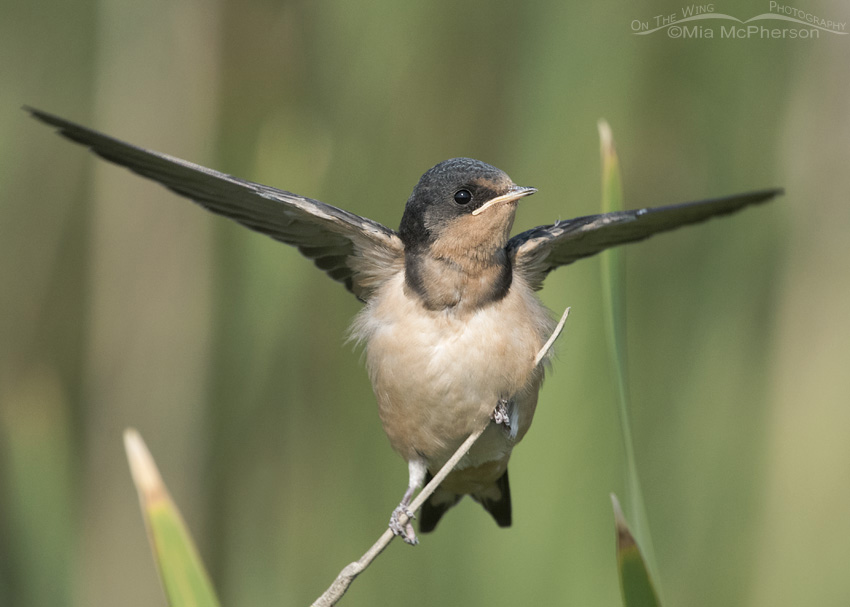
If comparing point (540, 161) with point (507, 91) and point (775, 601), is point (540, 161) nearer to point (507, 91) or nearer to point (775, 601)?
point (507, 91)

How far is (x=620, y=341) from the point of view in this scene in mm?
1394

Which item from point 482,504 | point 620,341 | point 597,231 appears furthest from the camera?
point 482,504

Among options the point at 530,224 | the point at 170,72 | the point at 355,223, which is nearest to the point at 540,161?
the point at 530,224

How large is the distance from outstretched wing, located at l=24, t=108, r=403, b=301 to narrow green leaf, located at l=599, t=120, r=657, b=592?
0.45 m

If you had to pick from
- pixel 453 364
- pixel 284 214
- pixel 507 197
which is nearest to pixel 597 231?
pixel 507 197

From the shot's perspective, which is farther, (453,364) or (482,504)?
(482,504)

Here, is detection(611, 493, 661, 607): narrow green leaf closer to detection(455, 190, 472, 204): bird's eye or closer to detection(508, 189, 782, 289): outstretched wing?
detection(508, 189, 782, 289): outstretched wing

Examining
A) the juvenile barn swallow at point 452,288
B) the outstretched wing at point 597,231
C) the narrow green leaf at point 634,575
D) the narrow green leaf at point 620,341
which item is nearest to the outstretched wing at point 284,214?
the juvenile barn swallow at point 452,288

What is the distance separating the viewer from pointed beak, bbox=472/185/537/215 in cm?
163

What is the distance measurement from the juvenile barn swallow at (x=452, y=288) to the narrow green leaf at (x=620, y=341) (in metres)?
0.11

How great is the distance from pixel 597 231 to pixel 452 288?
0.98 ft

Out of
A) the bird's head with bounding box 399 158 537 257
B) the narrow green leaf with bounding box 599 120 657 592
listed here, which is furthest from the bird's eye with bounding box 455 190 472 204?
the narrow green leaf with bounding box 599 120 657 592

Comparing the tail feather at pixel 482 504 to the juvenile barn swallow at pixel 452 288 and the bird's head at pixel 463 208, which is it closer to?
the juvenile barn swallow at pixel 452 288

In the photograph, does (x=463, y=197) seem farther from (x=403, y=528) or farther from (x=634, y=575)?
(x=634, y=575)
